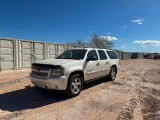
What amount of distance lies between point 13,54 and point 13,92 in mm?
7244

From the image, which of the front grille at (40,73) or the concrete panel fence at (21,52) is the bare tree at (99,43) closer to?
the concrete panel fence at (21,52)

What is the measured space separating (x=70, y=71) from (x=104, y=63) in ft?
9.34

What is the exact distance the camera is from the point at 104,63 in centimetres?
836

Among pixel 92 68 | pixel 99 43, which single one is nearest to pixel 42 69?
pixel 92 68

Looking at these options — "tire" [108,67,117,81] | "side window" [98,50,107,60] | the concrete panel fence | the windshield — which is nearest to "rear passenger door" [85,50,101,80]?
the windshield

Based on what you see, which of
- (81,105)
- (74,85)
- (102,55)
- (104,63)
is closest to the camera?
(81,105)

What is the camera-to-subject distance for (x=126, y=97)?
6293 mm

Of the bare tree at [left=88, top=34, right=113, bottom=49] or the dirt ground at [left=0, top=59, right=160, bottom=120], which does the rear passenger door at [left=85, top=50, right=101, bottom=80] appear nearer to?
the dirt ground at [left=0, top=59, right=160, bottom=120]

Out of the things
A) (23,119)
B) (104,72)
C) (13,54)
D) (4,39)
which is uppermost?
(4,39)

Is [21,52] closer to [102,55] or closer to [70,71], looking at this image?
[102,55]

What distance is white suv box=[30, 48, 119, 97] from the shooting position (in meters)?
5.73

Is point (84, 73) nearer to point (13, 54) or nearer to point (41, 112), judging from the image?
point (41, 112)

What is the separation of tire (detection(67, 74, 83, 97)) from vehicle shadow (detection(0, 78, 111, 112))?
0.87ft

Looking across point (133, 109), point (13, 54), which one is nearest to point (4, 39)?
point (13, 54)
